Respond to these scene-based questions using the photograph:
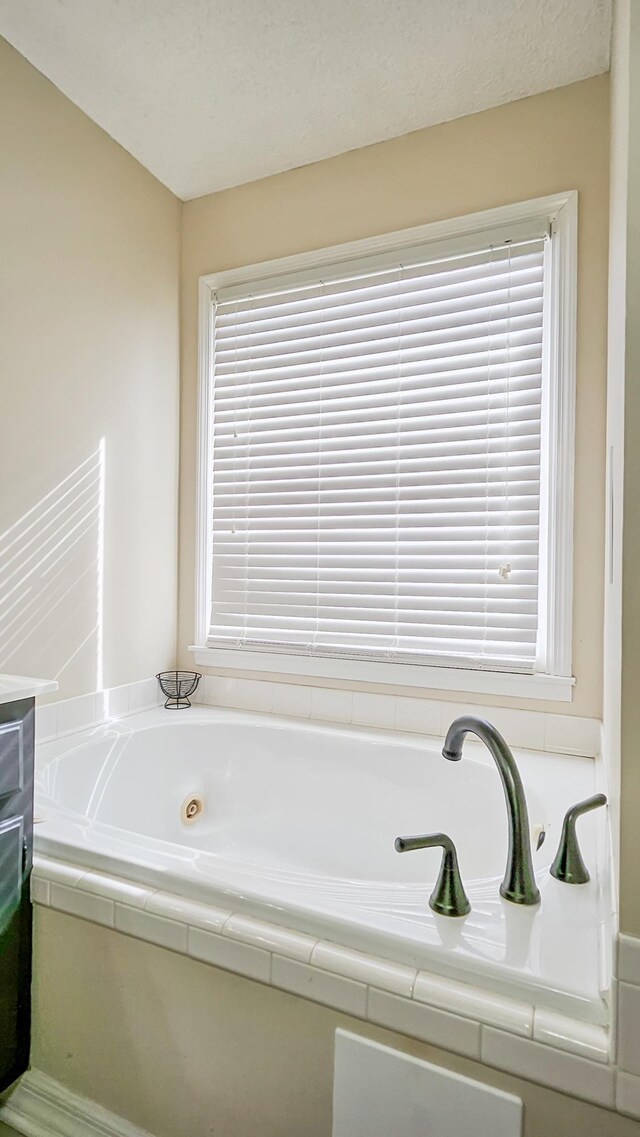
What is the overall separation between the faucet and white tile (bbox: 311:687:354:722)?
45.0 inches

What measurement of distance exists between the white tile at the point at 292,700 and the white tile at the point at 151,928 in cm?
120

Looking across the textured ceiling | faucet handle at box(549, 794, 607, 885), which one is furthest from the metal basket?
the textured ceiling

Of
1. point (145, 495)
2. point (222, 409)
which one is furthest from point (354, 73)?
point (145, 495)

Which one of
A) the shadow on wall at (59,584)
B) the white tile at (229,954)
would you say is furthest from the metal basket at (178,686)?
the white tile at (229,954)

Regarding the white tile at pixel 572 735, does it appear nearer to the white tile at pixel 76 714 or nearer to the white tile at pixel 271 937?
the white tile at pixel 271 937

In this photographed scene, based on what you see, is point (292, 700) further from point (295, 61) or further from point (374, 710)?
point (295, 61)

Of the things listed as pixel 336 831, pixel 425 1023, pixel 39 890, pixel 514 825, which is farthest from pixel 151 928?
pixel 336 831

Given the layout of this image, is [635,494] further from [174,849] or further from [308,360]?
[308,360]

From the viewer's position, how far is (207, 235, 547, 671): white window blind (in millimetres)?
2018

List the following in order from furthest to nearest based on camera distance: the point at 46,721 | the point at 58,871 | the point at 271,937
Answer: the point at 46,721, the point at 58,871, the point at 271,937

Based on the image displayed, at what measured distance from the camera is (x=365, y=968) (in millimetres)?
967

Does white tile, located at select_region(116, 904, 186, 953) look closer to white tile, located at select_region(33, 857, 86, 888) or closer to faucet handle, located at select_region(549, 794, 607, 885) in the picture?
white tile, located at select_region(33, 857, 86, 888)

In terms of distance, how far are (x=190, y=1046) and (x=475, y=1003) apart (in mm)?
562

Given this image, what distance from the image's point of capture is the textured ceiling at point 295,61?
1.70 meters
